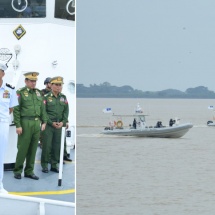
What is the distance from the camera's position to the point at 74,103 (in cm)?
414

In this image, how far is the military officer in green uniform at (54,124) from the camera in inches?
163

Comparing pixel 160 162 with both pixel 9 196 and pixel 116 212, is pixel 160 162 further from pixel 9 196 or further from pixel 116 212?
pixel 9 196

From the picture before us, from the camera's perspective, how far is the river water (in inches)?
830

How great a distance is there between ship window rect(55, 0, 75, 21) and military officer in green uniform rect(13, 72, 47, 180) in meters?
0.34

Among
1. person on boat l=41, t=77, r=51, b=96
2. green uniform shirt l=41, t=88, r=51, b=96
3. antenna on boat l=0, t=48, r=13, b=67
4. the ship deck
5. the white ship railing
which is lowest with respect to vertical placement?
the white ship railing

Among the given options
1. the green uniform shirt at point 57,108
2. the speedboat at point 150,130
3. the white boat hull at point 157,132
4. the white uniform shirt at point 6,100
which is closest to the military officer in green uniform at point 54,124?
the green uniform shirt at point 57,108

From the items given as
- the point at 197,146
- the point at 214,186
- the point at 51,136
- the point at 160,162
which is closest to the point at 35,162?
the point at 51,136

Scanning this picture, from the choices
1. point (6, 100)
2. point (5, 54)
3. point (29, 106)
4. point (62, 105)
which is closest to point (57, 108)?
point (62, 105)

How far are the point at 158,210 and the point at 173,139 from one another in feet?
85.0

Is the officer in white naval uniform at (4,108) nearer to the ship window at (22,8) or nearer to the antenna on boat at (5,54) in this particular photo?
the antenna on boat at (5,54)

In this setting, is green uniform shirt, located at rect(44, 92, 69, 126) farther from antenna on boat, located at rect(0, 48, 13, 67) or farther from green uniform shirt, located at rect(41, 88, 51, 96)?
antenna on boat, located at rect(0, 48, 13, 67)

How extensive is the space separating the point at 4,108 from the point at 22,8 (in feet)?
1.78

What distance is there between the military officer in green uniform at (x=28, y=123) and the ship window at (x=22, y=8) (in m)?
0.32

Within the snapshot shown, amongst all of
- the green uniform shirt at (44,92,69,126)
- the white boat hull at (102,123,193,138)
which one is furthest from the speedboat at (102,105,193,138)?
the green uniform shirt at (44,92,69,126)
